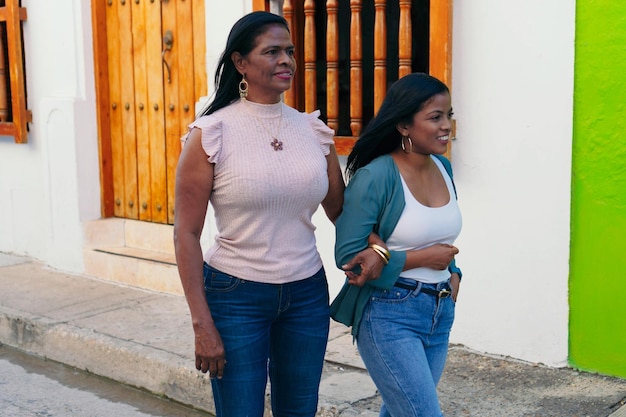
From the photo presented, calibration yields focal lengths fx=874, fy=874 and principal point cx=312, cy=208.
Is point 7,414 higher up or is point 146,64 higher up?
point 146,64

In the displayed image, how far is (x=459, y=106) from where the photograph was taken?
4645 millimetres

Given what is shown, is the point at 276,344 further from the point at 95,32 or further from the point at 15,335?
the point at 95,32

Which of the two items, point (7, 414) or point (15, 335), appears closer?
point (7, 414)

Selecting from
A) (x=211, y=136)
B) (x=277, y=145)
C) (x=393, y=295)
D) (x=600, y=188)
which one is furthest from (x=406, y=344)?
(x=600, y=188)

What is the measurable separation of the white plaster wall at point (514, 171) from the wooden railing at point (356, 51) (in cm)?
22

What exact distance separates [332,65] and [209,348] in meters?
2.80

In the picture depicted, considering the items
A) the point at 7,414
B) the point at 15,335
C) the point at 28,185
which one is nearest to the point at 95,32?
the point at 28,185

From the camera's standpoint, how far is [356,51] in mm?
4992

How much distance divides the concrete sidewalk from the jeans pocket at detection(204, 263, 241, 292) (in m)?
1.47

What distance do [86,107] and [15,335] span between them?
192cm

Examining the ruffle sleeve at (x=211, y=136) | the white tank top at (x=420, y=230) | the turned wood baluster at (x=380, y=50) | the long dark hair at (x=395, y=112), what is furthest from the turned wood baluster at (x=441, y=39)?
the ruffle sleeve at (x=211, y=136)

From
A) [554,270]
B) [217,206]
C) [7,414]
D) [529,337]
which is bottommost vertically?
[7,414]

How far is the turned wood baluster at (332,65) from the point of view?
5.04 m

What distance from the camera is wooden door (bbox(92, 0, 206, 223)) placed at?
6.21m
